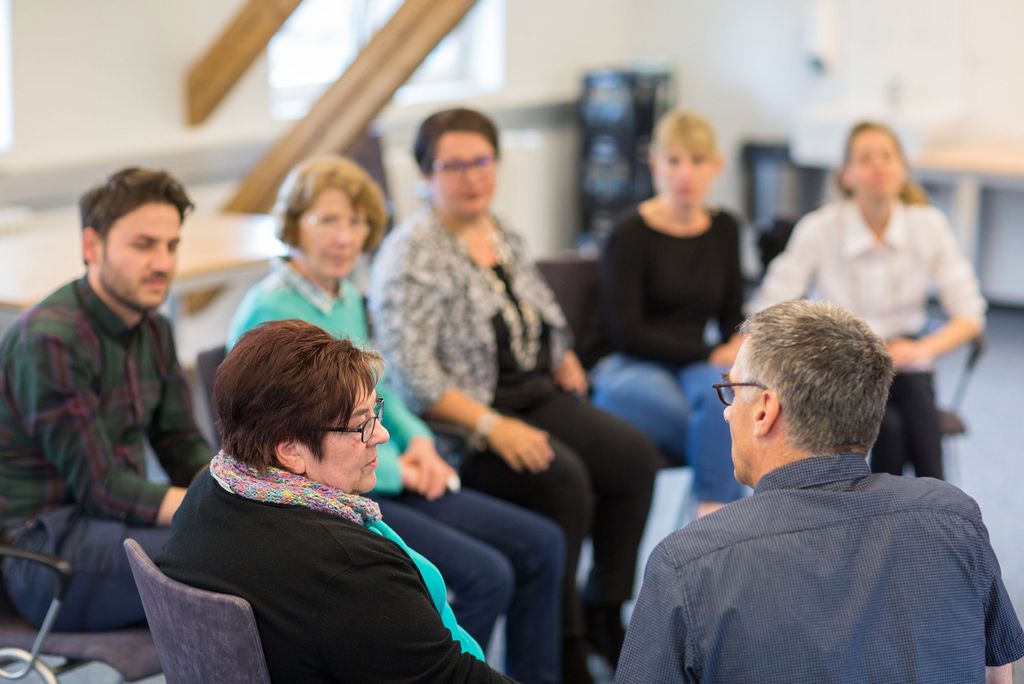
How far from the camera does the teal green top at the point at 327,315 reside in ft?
8.31

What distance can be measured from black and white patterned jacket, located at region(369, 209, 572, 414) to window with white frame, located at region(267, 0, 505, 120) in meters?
2.63

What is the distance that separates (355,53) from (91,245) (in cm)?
397

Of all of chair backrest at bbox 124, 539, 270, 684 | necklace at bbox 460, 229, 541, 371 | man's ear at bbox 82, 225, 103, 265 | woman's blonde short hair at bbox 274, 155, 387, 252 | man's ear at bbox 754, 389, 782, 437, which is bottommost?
chair backrest at bbox 124, 539, 270, 684

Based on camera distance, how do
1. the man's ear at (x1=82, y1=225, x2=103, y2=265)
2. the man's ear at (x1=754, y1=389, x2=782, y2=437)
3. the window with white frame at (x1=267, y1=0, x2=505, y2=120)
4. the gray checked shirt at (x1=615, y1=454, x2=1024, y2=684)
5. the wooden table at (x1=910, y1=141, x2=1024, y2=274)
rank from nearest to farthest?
the gray checked shirt at (x1=615, y1=454, x2=1024, y2=684)
the man's ear at (x1=754, y1=389, x2=782, y2=437)
the man's ear at (x1=82, y1=225, x2=103, y2=265)
the wooden table at (x1=910, y1=141, x2=1024, y2=274)
the window with white frame at (x1=267, y1=0, x2=505, y2=120)

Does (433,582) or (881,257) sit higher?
(881,257)

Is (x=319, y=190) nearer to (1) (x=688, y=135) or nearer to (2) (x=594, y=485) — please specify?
(2) (x=594, y=485)

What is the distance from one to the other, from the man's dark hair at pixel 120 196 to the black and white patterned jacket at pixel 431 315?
2.13 ft

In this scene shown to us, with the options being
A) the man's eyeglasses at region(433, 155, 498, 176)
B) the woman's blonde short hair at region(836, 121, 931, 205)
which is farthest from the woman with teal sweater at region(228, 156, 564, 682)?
the woman's blonde short hair at region(836, 121, 931, 205)

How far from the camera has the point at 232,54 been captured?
→ 476 centimetres

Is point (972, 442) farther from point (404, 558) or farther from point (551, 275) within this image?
point (404, 558)

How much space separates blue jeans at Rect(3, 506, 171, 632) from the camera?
2.15 m

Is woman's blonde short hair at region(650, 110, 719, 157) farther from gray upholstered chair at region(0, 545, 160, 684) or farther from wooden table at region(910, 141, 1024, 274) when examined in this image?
wooden table at region(910, 141, 1024, 274)

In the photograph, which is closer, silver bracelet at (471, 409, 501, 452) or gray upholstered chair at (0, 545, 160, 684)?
gray upholstered chair at (0, 545, 160, 684)

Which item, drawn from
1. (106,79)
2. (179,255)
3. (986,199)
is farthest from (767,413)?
(986,199)
